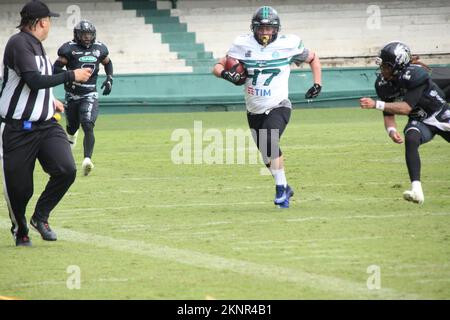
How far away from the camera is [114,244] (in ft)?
26.8

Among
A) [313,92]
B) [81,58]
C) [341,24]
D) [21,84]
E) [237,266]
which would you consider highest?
[21,84]

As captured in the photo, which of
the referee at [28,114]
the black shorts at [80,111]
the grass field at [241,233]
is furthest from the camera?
the black shorts at [80,111]

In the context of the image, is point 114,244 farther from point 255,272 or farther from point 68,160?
point 255,272

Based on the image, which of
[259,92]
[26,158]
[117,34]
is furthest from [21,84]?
[117,34]

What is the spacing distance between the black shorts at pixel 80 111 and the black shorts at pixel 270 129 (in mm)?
4299

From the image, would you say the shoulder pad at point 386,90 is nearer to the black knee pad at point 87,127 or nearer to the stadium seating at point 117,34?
the black knee pad at point 87,127

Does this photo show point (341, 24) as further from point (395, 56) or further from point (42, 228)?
point (42, 228)

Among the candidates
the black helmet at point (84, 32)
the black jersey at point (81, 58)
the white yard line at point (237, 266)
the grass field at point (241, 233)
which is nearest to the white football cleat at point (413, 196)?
the grass field at point (241, 233)

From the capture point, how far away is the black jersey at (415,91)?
973 centimetres

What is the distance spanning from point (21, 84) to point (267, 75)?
10.5ft

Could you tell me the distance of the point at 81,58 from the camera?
578 inches

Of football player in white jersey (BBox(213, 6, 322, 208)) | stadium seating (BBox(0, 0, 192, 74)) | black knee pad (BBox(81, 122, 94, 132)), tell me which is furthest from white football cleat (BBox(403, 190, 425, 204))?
stadium seating (BBox(0, 0, 192, 74))

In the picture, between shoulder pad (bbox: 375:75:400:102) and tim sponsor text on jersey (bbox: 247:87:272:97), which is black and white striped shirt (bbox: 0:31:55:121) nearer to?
tim sponsor text on jersey (bbox: 247:87:272:97)

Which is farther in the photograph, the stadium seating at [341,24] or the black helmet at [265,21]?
the stadium seating at [341,24]
